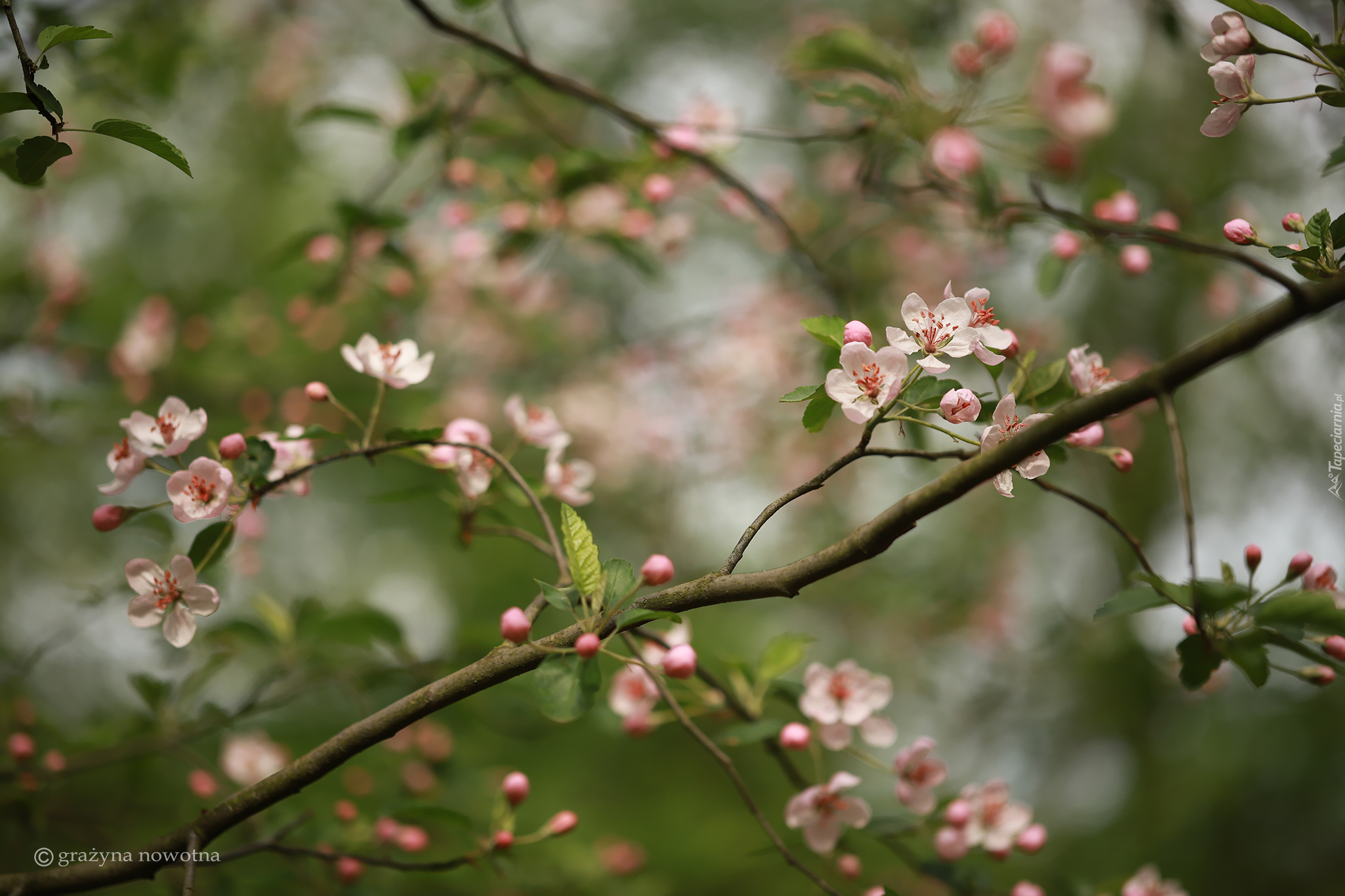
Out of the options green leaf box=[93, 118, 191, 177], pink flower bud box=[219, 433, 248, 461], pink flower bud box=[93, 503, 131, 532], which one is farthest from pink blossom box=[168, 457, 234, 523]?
green leaf box=[93, 118, 191, 177]

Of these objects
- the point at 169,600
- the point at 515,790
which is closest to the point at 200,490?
the point at 169,600

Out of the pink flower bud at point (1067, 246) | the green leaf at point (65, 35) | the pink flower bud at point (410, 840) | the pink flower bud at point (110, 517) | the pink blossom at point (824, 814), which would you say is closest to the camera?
the green leaf at point (65, 35)

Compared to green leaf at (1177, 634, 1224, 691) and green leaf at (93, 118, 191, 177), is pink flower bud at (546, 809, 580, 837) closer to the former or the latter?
green leaf at (1177, 634, 1224, 691)

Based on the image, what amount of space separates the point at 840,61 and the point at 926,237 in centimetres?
206

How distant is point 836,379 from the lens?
867 millimetres

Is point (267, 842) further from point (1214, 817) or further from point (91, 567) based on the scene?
point (91, 567)

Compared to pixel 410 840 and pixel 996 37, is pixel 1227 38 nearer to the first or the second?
pixel 996 37

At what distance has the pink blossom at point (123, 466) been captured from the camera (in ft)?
3.26

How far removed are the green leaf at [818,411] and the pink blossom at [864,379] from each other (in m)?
0.02

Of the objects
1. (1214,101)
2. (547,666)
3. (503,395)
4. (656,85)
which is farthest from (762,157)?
(547,666)

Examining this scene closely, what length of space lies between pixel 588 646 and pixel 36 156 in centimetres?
84

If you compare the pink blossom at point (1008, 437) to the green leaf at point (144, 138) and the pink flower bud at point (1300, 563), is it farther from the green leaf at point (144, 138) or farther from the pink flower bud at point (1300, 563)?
the green leaf at point (144, 138)

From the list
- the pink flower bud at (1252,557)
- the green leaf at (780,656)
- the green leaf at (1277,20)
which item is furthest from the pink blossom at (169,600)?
the green leaf at (1277,20)

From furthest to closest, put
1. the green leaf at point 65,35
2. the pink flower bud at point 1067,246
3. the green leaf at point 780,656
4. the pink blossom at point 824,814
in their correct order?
the pink flower bud at point 1067,246 < the green leaf at point 780,656 < the pink blossom at point 824,814 < the green leaf at point 65,35
